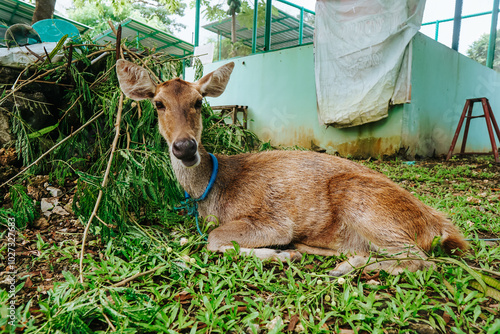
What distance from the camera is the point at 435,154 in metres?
8.29

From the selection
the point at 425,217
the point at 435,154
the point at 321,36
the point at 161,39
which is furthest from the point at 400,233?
the point at 161,39

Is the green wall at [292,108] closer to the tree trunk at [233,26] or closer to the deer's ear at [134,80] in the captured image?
the tree trunk at [233,26]

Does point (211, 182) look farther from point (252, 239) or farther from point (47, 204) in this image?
point (47, 204)

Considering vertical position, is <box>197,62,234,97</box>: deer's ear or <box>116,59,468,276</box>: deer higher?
<box>197,62,234,97</box>: deer's ear

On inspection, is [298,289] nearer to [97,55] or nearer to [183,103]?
[183,103]

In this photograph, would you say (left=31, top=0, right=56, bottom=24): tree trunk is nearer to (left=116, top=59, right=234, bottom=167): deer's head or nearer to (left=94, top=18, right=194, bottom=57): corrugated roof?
(left=116, top=59, right=234, bottom=167): deer's head

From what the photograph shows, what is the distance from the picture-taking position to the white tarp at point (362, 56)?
6738 millimetres

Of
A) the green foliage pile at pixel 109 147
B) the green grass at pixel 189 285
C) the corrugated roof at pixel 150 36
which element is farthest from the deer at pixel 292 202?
the corrugated roof at pixel 150 36

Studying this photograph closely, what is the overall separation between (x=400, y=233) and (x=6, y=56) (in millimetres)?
4489

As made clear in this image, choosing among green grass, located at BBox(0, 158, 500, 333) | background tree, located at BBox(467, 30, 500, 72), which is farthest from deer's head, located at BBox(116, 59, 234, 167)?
background tree, located at BBox(467, 30, 500, 72)

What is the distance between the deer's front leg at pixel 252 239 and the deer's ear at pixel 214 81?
1.31 metres

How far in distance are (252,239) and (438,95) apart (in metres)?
7.70

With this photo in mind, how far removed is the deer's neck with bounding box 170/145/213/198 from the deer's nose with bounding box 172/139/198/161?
0.49 metres

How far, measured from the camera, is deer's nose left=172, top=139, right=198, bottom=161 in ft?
7.68
